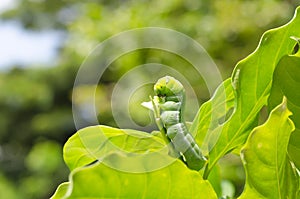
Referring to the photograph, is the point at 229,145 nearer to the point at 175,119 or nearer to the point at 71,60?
the point at 175,119

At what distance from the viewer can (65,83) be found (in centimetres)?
668

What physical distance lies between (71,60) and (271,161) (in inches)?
230

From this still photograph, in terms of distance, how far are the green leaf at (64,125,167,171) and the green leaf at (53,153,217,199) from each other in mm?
57

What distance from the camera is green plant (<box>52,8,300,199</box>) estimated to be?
1.18 feet

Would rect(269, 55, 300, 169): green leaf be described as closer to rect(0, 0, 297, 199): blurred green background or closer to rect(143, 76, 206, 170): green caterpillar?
rect(143, 76, 206, 170): green caterpillar

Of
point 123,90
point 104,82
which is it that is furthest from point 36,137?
point 123,90

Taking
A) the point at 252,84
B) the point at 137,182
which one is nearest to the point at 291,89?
the point at 252,84

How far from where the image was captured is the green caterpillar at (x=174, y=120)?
40 centimetres

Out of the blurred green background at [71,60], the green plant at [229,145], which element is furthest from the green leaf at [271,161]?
the blurred green background at [71,60]

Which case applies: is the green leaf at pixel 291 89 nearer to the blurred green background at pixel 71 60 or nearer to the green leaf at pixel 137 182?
the green leaf at pixel 137 182

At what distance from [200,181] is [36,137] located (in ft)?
21.4

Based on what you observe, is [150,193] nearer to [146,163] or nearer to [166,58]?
[146,163]

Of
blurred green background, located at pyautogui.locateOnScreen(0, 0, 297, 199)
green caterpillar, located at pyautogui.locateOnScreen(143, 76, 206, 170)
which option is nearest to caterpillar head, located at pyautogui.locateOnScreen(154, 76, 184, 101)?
green caterpillar, located at pyautogui.locateOnScreen(143, 76, 206, 170)

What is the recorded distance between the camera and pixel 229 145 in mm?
474
